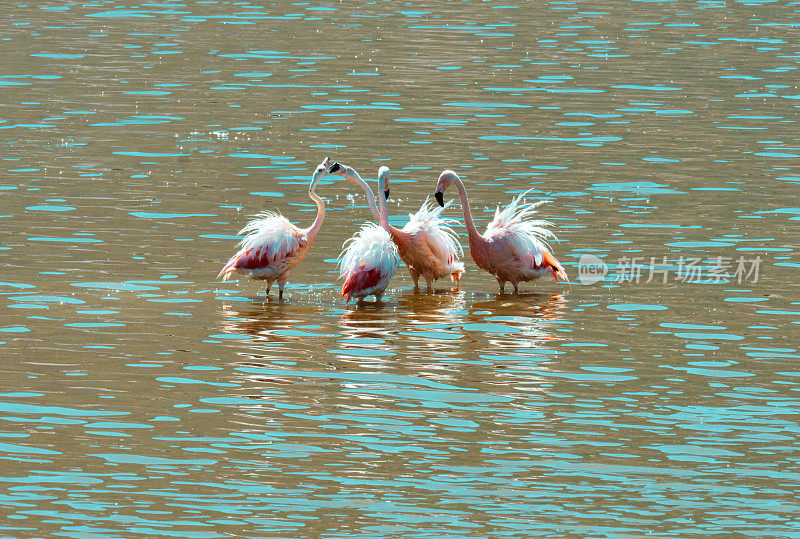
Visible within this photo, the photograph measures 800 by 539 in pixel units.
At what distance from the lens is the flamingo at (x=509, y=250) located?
1370 cm

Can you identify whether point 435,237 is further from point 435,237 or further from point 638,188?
point 638,188

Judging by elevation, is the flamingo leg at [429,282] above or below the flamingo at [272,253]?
below

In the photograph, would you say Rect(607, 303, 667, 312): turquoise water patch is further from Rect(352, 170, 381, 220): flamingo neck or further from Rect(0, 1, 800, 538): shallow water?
Rect(352, 170, 381, 220): flamingo neck

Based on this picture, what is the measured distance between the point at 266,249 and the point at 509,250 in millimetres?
2434

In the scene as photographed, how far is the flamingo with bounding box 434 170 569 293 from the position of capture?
13703 mm

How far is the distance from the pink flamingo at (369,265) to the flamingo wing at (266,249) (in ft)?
1.80

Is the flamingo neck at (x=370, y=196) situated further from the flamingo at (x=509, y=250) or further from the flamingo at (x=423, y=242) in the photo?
the flamingo at (x=509, y=250)

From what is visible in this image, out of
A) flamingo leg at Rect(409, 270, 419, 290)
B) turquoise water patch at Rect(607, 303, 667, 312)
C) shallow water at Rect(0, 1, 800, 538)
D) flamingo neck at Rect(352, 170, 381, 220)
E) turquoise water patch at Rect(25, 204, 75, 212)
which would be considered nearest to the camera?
shallow water at Rect(0, 1, 800, 538)

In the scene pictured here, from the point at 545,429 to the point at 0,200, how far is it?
9660 mm

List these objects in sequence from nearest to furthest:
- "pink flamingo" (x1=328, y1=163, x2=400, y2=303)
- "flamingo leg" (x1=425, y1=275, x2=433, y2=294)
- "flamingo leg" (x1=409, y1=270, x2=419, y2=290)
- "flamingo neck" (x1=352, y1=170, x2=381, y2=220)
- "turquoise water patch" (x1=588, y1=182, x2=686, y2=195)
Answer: "pink flamingo" (x1=328, y1=163, x2=400, y2=303) < "flamingo neck" (x1=352, y1=170, x2=381, y2=220) < "flamingo leg" (x1=425, y1=275, x2=433, y2=294) < "flamingo leg" (x1=409, y1=270, x2=419, y2=290) < "turquoise water patch" (x1=588, y1=182, x2=686, y2=195)

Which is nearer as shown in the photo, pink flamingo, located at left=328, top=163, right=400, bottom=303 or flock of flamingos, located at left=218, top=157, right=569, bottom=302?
pink flamingo, located at left=328, top=163, right=400, bottom=303

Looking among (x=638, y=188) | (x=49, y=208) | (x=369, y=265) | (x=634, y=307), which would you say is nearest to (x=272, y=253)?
(x=369, y=265)

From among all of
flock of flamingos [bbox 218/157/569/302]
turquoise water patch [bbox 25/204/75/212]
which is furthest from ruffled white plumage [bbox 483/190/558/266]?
turquoise water patch [bbox 25/204/75/212]

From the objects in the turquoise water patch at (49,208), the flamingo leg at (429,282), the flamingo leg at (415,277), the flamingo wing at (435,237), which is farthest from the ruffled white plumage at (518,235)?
the turquoise water patch at (49,208)
